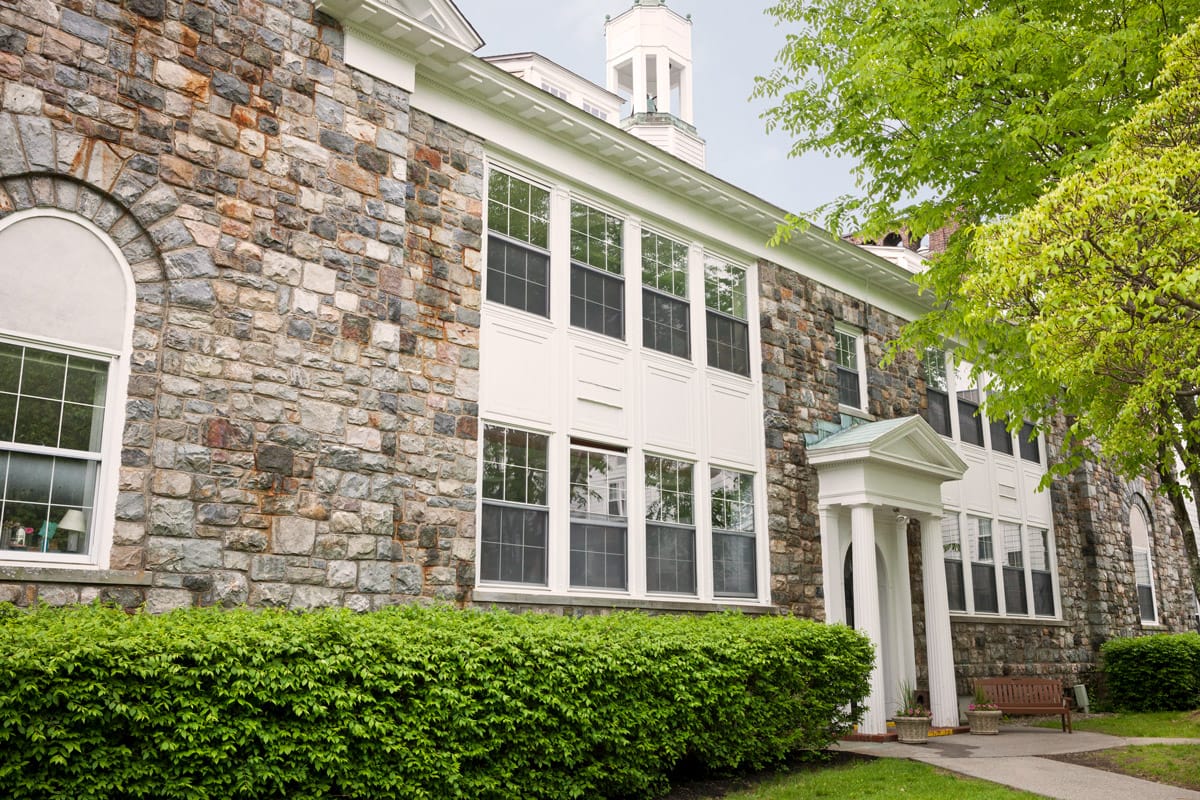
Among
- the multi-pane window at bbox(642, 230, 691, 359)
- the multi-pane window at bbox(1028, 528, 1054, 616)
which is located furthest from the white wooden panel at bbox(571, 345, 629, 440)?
the multi-pane window at bbox(1028, 528, 1054, 616)

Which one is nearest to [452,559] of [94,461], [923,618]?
[94,461]

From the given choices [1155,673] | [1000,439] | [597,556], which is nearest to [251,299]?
[597,556]

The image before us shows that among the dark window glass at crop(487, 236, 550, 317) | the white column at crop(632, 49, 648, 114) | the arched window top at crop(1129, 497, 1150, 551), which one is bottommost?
the arched window top at crop(1129, 497, 1150, 551)

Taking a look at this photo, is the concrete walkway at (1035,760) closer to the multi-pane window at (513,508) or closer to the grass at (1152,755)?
the grass at (1152,755)

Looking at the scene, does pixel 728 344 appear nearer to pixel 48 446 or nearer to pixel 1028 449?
pixel 48 446

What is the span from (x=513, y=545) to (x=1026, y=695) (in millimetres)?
9950

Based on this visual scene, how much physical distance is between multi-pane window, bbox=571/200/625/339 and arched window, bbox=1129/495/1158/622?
1700 centimetres

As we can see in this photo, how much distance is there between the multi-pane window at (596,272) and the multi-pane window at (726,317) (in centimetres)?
183

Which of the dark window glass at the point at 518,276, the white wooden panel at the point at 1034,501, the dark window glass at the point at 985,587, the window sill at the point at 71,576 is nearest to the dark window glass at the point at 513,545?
the dark window glass at the point at 518,276

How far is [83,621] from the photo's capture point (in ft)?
21.4

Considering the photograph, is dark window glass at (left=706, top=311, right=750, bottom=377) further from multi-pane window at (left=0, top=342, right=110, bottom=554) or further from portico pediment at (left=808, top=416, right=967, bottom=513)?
multi-pane window at (left=0, top=342, right=110, bottom=554)

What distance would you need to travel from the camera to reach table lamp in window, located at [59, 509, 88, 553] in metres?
8.03

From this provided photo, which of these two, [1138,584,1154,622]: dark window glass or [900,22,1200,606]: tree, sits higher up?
[900,22,1200,606]: tree

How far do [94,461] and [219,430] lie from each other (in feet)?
3.23
